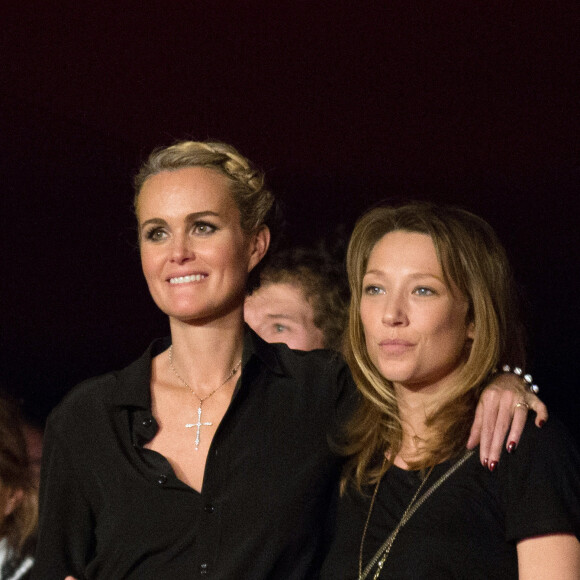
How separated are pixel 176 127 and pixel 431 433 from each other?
6.37 ft

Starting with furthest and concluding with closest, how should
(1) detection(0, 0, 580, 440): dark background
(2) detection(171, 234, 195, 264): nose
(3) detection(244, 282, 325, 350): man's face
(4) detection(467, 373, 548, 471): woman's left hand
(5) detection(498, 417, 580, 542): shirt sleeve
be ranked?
(1) detection(0, 0, 580, 440): dark background
(3) detection(244, 282, 325, 350): man's face
(2) detection(171, 234, 195, 264): nose
(4) detection(467, 373, 548, 471): woman's left hand
(5) detection(498, 417, 580, 542): shirt sleeve

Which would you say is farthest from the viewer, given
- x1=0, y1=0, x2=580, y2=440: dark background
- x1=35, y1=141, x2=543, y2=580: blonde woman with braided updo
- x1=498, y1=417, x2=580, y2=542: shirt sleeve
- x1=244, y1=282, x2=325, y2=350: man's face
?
x1=0, y1=0, x2=580, y2=440: dark background

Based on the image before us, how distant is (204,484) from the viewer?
7.66 feet

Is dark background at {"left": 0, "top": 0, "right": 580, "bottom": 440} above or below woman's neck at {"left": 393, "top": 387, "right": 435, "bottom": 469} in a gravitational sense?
above

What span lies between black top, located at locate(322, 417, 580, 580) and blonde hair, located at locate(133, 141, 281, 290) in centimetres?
74

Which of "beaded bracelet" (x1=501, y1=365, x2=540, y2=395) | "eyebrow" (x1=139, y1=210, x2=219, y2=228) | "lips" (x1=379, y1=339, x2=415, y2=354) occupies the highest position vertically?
"eyebrow" (x1=139, y1=210, x2=219, y2=228)

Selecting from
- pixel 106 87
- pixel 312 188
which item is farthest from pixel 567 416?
pixel 106 87

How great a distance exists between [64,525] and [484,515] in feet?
3.21

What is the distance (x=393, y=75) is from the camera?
369 cm

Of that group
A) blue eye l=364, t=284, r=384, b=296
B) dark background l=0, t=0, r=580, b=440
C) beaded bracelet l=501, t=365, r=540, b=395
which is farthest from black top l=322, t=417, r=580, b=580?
dark background l=0, t=0, r=580, b=440

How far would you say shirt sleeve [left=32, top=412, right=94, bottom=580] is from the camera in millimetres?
2441

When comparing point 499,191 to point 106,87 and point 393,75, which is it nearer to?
point 393,75

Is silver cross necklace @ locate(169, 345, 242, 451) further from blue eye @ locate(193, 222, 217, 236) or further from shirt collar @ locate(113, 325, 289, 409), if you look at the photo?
blue eye @ locate(193, 222, 217, 236)

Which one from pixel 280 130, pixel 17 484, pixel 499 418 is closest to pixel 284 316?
pixel 280 130
